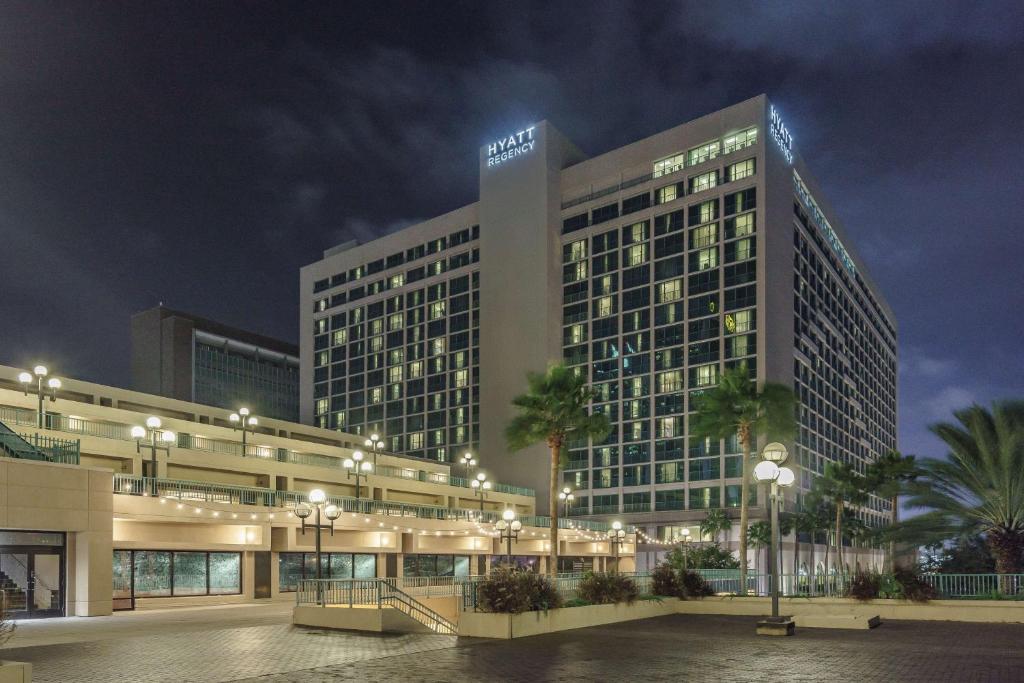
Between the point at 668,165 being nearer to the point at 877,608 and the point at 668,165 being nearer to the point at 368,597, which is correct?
the point at 877,608

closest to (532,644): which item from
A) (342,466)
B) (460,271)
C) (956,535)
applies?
(956,535)

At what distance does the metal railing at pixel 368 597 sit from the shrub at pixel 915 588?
12906 mm

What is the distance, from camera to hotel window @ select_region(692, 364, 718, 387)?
87.8 meters

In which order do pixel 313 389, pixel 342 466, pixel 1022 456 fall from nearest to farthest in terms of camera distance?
pixel 1022 456 → pixel 342 466 → pixel 313 389

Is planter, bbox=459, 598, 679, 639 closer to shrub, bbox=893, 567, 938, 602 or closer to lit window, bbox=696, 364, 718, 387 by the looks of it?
shrub, bbox=893, 567, 938, 602

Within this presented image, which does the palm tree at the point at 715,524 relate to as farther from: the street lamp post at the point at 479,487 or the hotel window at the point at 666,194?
the hotel window at the point at 666,194

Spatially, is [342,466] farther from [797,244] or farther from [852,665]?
[797,244]

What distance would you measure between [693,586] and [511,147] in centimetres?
8121

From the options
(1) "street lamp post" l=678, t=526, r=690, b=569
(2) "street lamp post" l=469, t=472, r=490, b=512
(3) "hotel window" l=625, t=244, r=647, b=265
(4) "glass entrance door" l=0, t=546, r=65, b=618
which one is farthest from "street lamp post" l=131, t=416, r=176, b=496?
(3) "hotel window" l=625, t=244, r=647, b=265

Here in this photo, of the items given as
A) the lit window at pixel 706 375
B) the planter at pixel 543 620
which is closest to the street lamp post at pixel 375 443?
the lit window at pixel 706 375

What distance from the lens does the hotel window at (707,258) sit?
89375 mm

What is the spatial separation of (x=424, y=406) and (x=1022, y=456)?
89.7 m

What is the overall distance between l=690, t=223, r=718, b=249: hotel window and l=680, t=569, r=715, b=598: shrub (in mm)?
63222

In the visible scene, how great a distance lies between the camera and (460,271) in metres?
110
